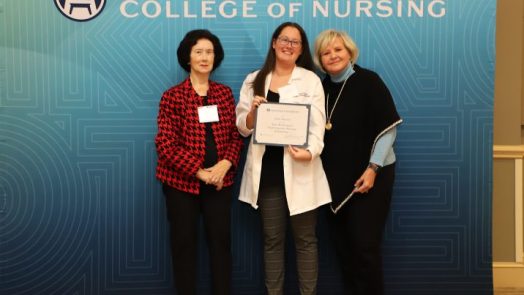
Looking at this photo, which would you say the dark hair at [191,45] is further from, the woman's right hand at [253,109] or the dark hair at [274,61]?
the woman's right hand at [253,109]

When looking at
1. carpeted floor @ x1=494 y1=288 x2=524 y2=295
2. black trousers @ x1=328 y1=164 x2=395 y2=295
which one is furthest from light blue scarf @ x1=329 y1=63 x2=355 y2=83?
carpeted floor @ x1=494 y1=288 x2=524 y2=295

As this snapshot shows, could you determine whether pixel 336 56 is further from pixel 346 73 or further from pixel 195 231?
pixel 195 231

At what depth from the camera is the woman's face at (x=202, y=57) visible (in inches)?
92.4

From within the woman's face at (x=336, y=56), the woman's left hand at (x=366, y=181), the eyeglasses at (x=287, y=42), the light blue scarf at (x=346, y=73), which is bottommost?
the woman's left hand at (x=366, y=181)

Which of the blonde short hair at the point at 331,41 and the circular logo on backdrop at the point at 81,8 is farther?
the circular logo on backdrop at the point at 81,8

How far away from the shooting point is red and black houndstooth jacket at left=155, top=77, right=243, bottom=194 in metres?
2.25

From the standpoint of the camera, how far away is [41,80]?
2.68 metres

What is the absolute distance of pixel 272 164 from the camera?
2291mm

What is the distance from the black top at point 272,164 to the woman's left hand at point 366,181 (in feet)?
1.26

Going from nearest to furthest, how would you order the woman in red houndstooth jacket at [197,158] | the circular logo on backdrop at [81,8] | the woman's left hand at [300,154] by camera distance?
1. the woman's left hand at [300,154]
2. the woman in red houndstooth jacket at [197,158]
3. the circular logo on backdrop at [81,8]

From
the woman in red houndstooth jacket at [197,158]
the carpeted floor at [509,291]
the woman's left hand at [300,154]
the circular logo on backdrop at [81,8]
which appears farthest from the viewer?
the carpeted floor at [509,291]

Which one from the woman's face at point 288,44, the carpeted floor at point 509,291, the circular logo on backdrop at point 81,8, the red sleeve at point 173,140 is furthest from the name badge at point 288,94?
the carpeted floor at point 509,291

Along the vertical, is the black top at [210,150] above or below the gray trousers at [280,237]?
above

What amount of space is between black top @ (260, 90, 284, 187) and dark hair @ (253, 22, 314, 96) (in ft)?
0.21
